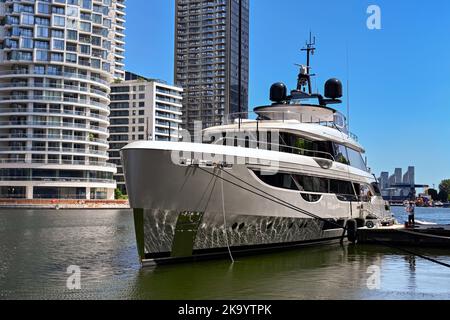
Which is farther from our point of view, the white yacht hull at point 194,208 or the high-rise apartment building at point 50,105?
the high-rise apartment building at point 50,105

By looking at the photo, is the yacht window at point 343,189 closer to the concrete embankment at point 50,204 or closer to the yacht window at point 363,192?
the yacht window at point 363,192

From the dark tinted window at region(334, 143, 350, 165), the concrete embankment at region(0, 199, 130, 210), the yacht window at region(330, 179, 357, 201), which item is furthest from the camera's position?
the concrete embankment at region(0, 199, 130, 210)

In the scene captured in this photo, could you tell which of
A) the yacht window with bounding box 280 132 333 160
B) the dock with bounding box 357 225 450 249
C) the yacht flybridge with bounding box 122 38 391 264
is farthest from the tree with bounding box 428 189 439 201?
the yacht window with bounding box 280 132 333 160

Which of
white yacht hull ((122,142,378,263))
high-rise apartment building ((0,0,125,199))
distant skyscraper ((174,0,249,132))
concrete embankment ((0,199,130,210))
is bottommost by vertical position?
concrete embankment ((0,199,130,210))

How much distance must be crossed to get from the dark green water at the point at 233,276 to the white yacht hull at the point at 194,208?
0.58 meters

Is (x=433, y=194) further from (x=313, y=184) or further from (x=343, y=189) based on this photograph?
(x=313, y=184)

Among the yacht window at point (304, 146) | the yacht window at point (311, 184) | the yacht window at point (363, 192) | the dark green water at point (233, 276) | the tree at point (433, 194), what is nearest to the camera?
the dark green water at point (233, 276)

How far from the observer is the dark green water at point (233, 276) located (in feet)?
41.9

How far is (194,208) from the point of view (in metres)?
15.9

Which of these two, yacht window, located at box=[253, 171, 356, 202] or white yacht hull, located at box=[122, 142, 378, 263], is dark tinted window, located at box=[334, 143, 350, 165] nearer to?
yacht window, located at box=[253, 171, 356, 202]

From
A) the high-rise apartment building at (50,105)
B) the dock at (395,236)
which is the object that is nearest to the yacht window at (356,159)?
the dock at (395,236)

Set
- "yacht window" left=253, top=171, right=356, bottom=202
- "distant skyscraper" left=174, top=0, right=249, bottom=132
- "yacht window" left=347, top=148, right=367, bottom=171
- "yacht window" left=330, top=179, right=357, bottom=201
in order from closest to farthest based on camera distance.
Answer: "yacht window" left=253, top=171, right=356, bottom=202, "yacht window" left=330, top=179, right=357, bottom=201, "yacht window" left=347, top=148, right=367, bottom=171, "distant skyscraper" left=174, top=0, right=249, bottom=132

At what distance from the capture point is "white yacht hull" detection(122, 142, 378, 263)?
15.3 meters

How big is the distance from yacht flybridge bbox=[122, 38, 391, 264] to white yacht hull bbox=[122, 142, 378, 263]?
30 millimetres
